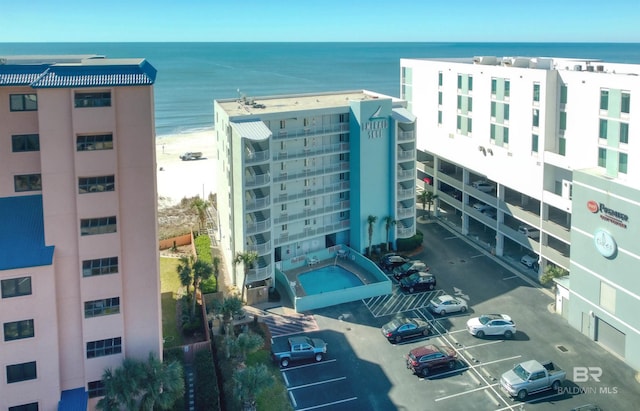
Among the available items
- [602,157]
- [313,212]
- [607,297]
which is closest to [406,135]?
[313,212]

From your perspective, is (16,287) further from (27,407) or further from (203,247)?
(203,247)

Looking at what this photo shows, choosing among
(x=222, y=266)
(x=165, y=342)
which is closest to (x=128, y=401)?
(x=165, y=342)

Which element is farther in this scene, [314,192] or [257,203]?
[314,192]

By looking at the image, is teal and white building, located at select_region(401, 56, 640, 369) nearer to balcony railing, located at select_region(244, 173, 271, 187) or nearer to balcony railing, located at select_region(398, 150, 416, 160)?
balcony railing, located at select_region(398, 150, 416, 160)

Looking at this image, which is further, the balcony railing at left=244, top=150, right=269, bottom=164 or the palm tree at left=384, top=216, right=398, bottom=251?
the palm tree at left=384, top=216, right=398, bottom=251

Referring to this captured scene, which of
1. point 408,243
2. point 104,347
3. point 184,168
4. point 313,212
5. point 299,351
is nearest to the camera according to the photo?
point 104,347

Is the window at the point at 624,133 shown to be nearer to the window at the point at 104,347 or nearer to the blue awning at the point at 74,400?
the window at the point at 104,347

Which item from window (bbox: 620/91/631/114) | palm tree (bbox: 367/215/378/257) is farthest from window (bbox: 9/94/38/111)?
window (bbox: 620/91/631/114)

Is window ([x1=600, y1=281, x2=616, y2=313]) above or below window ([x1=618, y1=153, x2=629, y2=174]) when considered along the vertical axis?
below
